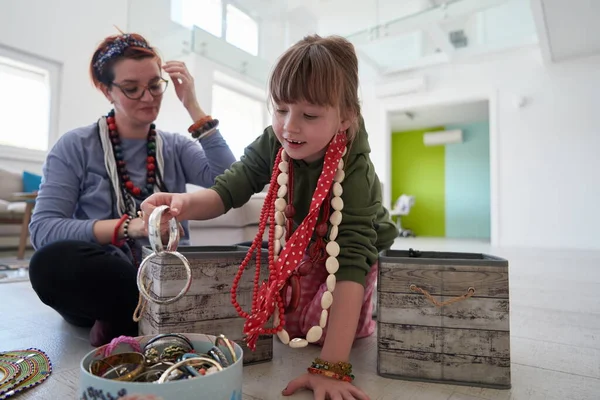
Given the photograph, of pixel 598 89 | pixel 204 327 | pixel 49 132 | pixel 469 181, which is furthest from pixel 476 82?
pixel 204 327

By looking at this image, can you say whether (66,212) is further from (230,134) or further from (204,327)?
(230,134)

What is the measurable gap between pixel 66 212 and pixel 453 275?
2.96 feet

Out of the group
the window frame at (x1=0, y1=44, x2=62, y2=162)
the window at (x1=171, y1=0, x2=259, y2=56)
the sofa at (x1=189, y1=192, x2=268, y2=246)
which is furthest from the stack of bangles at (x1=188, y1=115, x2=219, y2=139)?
the window at (x1=171, y1=0, x2=259, y2=56)

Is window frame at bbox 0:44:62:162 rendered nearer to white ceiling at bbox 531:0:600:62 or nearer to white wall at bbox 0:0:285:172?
white wall at bbox 0:0:285:172

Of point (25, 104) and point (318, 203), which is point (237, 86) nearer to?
point (25, 104)

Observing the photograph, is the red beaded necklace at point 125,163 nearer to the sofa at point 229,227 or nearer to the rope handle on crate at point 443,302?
the rope handle on crate at point 443,302

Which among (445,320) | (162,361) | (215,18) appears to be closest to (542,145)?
(215,18)

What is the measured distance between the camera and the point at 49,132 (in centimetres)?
401

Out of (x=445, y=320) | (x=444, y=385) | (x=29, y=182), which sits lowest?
(x=444, y=385)

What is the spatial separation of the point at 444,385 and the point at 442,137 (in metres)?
7.20

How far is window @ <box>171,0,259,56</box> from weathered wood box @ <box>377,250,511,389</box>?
14.5ft

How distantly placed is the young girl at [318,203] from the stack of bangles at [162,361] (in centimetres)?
15

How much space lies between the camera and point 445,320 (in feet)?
2.23

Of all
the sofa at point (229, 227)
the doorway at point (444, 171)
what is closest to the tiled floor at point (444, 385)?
the sofa at point (229, 227)
